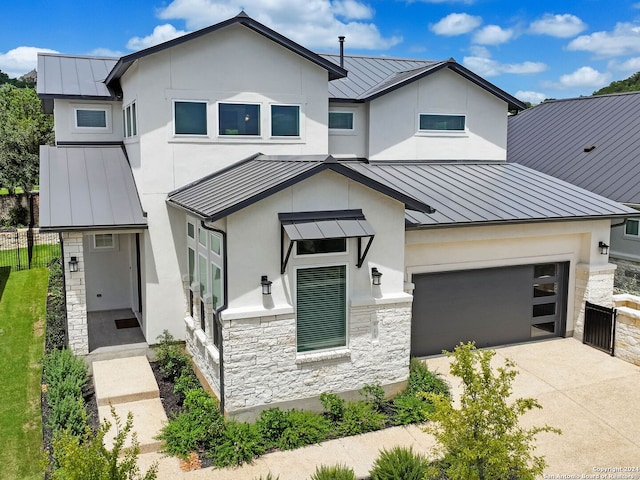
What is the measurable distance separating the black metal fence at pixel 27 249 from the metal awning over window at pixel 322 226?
14.7m

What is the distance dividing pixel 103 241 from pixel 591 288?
1338 centimetres

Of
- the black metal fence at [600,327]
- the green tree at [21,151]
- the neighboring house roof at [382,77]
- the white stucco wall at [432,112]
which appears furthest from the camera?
the green tree at [21,151]

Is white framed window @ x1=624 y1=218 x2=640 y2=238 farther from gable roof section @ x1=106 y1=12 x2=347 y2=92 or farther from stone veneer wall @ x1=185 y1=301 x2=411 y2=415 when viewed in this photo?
stone veneer wall @ x1=185 y1=301 x2=411 y2=415

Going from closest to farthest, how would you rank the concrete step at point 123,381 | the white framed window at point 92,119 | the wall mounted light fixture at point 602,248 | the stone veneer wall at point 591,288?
the concrete step at point 123,381 → the stone veneer wall at point 591,288 → the wall mounted light fixture at point 602,248 → the white framed window at point 92,119

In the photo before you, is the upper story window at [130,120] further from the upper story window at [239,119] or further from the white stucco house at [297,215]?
the upper story window at [239,119]

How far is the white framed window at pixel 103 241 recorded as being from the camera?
658 inches

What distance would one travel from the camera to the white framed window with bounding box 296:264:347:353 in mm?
10992

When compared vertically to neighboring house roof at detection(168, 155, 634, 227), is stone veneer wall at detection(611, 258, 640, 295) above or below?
below

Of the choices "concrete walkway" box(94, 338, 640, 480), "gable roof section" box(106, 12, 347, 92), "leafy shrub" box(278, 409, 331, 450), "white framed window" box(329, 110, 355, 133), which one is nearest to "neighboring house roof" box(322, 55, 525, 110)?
"white framed window" box(329, 110, 355, 133)

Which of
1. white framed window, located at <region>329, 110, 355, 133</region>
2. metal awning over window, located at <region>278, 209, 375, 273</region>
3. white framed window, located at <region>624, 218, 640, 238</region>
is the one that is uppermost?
white framed window, located at <region>329, 110, 355, 133</region>

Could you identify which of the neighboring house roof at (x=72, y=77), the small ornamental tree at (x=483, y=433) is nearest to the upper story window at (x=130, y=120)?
the neighboring house roof at (x=72, y=77)

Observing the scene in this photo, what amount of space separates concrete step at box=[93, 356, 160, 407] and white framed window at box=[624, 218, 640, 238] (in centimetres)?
1584

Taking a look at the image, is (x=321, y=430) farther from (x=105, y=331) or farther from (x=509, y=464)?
(x=105, y=331)

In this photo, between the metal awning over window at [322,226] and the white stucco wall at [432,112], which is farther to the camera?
the white stucco wall at [432,112]
